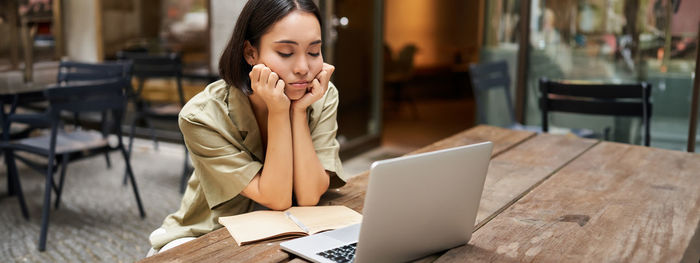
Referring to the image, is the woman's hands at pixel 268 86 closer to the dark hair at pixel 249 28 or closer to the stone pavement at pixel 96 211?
the dark hair at pixel 249 28

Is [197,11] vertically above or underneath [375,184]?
above

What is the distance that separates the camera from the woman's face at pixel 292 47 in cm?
142

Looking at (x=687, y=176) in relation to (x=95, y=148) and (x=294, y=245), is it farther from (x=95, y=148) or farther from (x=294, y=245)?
(x=95, y=148)

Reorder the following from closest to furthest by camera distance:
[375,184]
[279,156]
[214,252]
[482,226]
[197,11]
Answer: [375,184], [214,252], [482,226], [279,156], [197,11]

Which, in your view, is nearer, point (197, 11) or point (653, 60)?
point (653, 60)

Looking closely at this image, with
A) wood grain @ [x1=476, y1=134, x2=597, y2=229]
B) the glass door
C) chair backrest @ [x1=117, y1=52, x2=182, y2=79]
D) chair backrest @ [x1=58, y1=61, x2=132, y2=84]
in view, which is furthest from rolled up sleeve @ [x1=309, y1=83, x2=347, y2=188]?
the glass door

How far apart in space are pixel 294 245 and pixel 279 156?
0.32 meters

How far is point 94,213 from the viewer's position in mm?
3566

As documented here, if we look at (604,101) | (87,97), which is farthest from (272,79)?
(604,101)

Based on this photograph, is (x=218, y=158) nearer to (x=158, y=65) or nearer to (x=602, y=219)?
(x=602, y=219)

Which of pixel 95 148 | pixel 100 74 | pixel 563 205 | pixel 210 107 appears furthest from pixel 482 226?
pixel 100 74

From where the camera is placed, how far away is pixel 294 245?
1196 mm

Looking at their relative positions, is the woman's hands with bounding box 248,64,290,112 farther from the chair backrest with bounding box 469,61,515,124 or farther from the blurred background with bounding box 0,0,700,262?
the chair backrest with bounding box 469,61,515,124

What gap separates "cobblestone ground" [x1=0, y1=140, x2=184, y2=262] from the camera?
2955 millimetres
